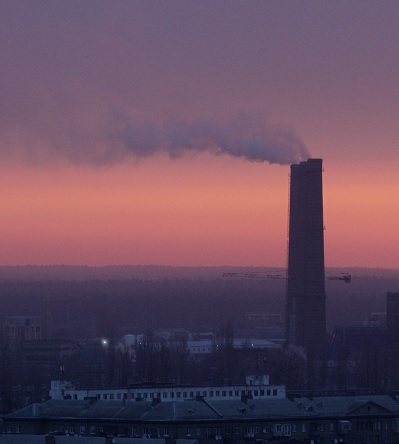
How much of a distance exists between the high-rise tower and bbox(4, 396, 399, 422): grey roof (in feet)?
104

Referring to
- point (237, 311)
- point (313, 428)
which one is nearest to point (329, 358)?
point (313, 428)

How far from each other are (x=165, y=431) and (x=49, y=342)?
41.6m

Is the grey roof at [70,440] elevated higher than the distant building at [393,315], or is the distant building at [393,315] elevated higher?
the distant building at [393,315]

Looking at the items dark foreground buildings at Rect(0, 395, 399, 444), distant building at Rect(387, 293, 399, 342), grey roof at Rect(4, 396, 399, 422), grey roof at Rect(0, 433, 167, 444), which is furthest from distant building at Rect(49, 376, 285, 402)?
distant building at Rect(387, 293, 399, 342)

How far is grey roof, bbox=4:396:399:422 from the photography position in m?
31.3

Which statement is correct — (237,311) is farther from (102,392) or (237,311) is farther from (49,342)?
(102,392)

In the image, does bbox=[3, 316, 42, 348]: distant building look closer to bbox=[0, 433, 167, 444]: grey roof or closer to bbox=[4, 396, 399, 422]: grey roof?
bbox=[4, 396, 399, 422]: grey roof

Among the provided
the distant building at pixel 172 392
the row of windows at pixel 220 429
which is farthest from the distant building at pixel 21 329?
the row of windows at pixel 220 429

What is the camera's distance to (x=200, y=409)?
3166cm

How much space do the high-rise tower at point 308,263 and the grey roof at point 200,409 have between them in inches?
1242

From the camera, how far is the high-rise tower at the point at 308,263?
6562 cm

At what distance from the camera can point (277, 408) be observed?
32.5 m

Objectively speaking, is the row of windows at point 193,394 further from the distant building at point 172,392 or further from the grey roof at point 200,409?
the grey roof at point 200,409

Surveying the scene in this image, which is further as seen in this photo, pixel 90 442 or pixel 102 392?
pixel 102 392
